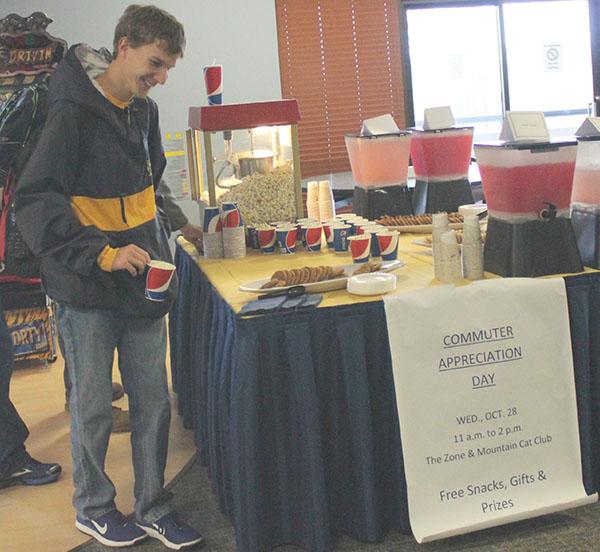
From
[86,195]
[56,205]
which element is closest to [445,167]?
[86,195]

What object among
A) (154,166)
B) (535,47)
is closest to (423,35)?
(535,47)

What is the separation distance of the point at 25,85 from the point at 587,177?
2.58 metres

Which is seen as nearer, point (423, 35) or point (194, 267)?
point (194, 267)

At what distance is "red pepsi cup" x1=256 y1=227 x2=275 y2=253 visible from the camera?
2.91 m

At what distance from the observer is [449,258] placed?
7.29 feet

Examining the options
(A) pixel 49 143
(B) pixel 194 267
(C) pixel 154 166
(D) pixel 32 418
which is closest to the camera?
(A) pixel 49 143

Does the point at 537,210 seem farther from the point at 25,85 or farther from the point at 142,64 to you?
the point at 25,85

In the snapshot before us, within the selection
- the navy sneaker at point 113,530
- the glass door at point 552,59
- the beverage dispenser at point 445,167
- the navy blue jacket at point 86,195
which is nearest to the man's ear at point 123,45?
the navy blue jacket at point 86,195

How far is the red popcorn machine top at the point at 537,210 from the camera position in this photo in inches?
86.8

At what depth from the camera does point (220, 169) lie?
3.00 metres

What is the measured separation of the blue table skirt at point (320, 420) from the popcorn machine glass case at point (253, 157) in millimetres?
844

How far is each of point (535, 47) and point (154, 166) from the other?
5106 mm

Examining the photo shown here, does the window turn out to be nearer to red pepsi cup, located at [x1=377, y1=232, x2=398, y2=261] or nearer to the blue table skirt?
red pepsi cup, located at [x1=377, y1=232, x2=398, y2=261]

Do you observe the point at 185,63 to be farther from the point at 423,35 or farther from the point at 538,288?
the point at 538,288
